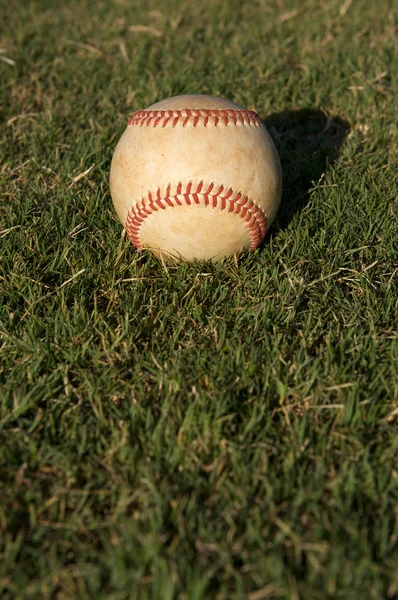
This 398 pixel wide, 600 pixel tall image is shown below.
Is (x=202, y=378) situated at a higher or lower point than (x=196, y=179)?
lower

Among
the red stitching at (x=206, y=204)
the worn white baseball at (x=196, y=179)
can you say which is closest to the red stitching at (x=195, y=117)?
the worn white baseball at (x=196, y=179)

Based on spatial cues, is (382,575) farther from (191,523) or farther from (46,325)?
(46,325)

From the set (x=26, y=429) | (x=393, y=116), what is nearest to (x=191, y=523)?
(x=26, y=429)

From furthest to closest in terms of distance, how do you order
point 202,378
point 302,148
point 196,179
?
1. point 302,148
2. point 196,179
3. point 202,378

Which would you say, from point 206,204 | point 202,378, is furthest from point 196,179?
point 202,378

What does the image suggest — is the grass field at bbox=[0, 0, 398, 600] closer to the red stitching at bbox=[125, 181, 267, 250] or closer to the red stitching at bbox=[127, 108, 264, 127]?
the red stitching at bbox=[125, 181, 267, 250]

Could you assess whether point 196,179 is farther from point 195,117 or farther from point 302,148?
point 302,148
